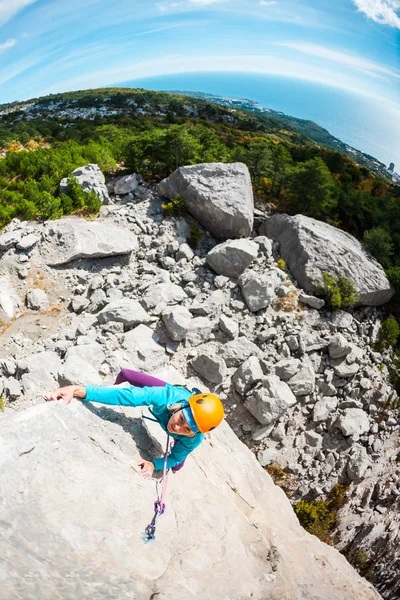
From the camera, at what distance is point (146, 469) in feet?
17.1

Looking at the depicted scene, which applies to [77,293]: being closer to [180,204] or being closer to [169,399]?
[180,204]

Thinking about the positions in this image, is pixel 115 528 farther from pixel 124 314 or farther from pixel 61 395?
Result: pixel 124 314

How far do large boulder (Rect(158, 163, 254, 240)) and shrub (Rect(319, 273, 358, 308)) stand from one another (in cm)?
463

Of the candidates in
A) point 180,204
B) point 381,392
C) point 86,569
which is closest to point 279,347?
point 381,392

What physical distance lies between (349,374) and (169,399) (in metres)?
10.3

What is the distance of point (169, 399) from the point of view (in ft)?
17.3

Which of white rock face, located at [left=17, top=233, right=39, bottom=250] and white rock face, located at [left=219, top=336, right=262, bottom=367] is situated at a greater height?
white rock face, located at [left=219, top=336, right=262, bottom=367]

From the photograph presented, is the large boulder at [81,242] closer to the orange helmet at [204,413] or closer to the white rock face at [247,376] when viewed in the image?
the white rock face at [247,376]

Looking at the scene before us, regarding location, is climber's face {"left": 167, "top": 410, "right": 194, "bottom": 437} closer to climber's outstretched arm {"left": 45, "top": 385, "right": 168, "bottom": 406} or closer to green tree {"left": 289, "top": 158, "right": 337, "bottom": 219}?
climber's outstretched arm {"left": 45, "top": 385, "right": 168, "bottom": 406}

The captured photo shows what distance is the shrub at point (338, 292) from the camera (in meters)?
14.0

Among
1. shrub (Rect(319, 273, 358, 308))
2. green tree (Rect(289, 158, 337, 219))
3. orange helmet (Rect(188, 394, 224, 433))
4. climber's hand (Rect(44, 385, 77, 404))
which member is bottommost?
climber's hand (Rect(44, 385, 77, 404))

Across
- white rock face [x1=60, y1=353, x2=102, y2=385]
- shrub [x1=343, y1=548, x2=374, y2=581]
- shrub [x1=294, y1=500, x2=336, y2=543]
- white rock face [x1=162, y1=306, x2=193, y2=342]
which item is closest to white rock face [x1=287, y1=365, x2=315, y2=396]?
shrub [x1=294, y1=500, x2=336, y2=543]

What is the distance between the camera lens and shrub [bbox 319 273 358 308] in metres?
14.0

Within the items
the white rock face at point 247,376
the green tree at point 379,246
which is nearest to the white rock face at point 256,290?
the white rock face at point 247,376
